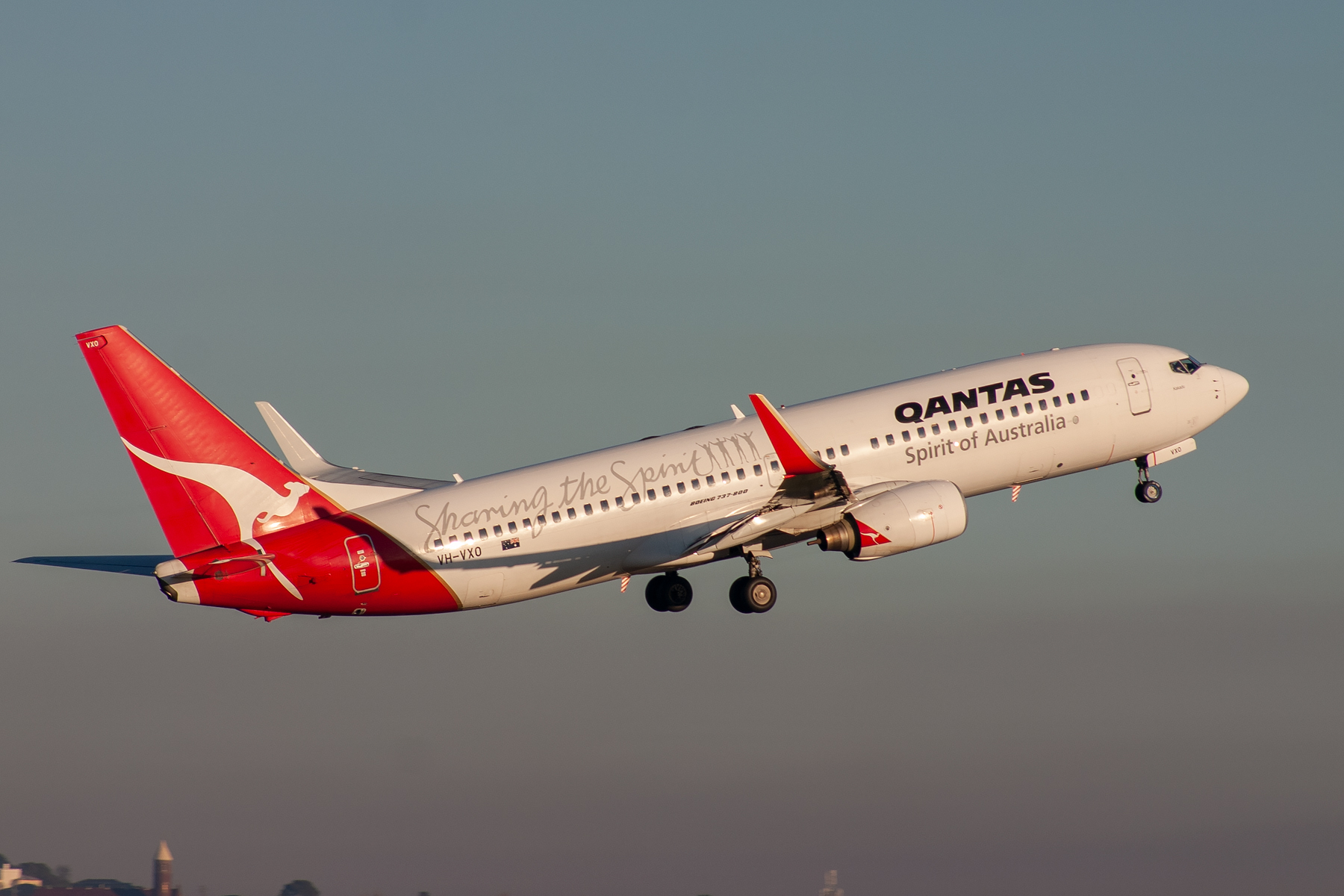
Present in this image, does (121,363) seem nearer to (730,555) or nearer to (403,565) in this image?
(403,565)

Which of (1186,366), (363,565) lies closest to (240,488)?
(363,565)

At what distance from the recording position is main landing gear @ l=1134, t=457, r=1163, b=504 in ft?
171

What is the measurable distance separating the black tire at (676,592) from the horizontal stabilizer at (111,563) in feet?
51.0

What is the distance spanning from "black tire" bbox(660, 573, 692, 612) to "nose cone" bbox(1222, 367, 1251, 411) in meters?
20.4

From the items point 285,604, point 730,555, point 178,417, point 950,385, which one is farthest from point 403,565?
point 950,385

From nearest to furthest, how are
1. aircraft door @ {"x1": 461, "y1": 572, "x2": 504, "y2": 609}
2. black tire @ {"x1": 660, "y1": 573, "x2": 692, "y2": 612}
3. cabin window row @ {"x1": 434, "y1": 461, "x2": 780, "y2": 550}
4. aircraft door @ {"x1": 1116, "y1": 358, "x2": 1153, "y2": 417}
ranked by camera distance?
cabin window row @ {"x1": 434, "y1": 461, "x2": 780, "y2": 550}, aircraft door @ {"x1": 461, "y1": 572, "x2": 504, "y2": 609}, black tire @ {"x1": 660, "y1": 573, "x2": 692, "y2": 612}, aircraft door @ {"x1": 1116, "y1": 358, "x2": 1153, "y2": 417}

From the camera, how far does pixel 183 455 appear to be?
4075cm

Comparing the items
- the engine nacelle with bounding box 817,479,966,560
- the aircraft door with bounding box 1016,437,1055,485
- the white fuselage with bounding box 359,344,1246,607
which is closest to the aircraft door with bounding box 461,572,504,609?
the white fuselage with bounding box 359,344,1246,607

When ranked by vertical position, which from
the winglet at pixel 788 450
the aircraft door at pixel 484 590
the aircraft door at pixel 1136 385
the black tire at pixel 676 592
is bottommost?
the aircraft door at pixel 484 590

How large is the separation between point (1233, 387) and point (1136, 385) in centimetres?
535

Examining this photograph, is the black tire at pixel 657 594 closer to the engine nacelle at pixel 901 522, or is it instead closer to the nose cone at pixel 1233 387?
the engine nacelle at pixel 901 522

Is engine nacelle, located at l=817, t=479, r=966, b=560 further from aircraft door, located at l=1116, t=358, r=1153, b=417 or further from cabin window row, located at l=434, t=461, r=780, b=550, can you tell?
aircraft door, located at l=1116, t=358, r=1153, b=417

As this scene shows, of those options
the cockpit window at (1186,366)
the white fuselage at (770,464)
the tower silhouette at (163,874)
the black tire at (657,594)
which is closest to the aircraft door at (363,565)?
the white fuselage at (770,464)

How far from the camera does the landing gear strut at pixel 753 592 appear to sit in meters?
45.6
